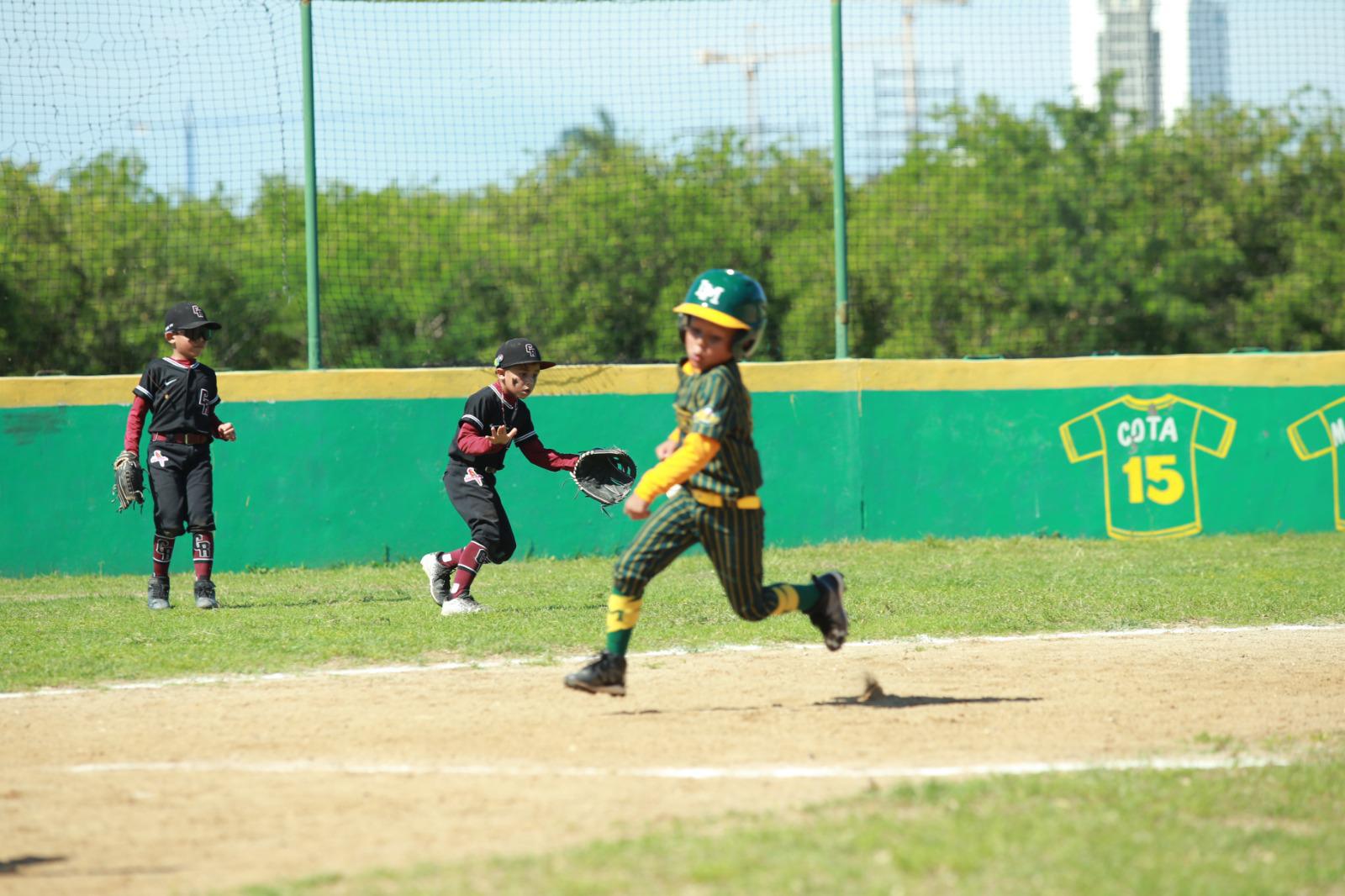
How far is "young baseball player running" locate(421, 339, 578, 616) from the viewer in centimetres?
902

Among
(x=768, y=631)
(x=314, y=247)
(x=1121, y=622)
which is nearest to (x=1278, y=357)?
(x=1121, y=622)

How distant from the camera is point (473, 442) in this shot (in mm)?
9062

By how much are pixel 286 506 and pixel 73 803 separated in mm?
7910

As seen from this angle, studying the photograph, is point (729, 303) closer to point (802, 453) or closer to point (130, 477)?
point (130, 477)

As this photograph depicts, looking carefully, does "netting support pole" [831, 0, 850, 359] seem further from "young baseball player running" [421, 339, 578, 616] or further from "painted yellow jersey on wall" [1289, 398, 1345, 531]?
"young baseball player running" [421, 339, 578, 616]

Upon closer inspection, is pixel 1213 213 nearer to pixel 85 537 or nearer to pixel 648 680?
pixel 85 537

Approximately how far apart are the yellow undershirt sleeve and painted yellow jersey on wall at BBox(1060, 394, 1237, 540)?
329 inches

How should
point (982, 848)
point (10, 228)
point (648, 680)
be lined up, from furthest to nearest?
point (10, 228), point (648, 680), point (982, 848)

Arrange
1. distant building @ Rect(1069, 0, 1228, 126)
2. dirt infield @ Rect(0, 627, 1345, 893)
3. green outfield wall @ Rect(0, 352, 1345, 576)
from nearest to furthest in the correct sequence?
dirt infield @ Rect(0, 627, 1345, 893)
green outfield wall @ Rect(0, 352, 1345, 576)
distant building @ Rect(1069, 0, 1228, 126)

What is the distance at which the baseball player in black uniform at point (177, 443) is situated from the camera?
31.9 ft

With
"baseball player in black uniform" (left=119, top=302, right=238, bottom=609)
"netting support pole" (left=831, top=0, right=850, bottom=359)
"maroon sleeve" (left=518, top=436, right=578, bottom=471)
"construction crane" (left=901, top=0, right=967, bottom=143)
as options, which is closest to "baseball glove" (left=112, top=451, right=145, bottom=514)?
"baseball player in black uniform" (left=119, top=302, right=238, bottom=609)

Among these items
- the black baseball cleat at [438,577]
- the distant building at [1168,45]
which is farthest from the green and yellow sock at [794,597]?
the distant building at [1168,45]

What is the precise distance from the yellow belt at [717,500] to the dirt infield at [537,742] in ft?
2.77

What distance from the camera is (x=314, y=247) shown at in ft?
42.5
